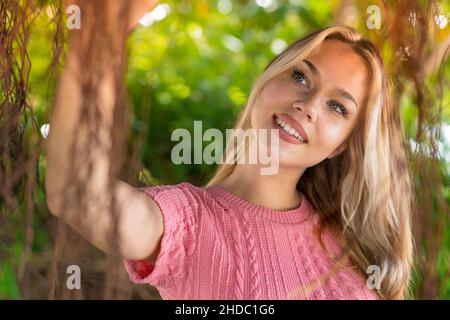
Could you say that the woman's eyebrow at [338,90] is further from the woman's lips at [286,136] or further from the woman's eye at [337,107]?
the woman's lips at [286,136]

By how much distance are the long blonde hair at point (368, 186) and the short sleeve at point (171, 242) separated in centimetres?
29

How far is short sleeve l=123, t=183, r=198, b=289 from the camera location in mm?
1179

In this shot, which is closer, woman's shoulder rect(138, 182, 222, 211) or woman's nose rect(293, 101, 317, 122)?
woman's shoulder rect(138, 182, 222, 211)

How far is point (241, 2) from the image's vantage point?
252 cm

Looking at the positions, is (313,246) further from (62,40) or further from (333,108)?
(62,40)

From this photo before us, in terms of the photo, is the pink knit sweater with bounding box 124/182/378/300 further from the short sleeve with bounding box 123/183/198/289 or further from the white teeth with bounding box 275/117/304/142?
the white teeth with bounding box 275/117/304/142

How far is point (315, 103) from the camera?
4.43 ft

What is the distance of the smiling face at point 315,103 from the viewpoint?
1341 mm

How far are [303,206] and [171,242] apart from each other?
0.39 m

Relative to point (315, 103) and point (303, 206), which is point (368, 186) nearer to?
point (303, 206)

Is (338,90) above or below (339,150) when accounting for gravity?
above

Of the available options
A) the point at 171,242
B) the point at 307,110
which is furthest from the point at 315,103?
the point at 171,242

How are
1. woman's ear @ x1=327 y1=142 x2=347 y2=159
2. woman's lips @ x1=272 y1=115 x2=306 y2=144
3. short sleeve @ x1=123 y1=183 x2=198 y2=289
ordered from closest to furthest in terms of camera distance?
short sleeve @ x1=123 y1=183 x2=198 y2=289 < woman's lips @ x1=272 y1=115 x2=306 y2=144 < woman's ear @ x1=327 y1=142 x2=347 y2=159

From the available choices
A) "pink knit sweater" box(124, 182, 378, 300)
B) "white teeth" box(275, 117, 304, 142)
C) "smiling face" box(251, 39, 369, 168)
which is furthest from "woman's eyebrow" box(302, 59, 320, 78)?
"pink knit sweater" box(124, 182, 378, 300)
